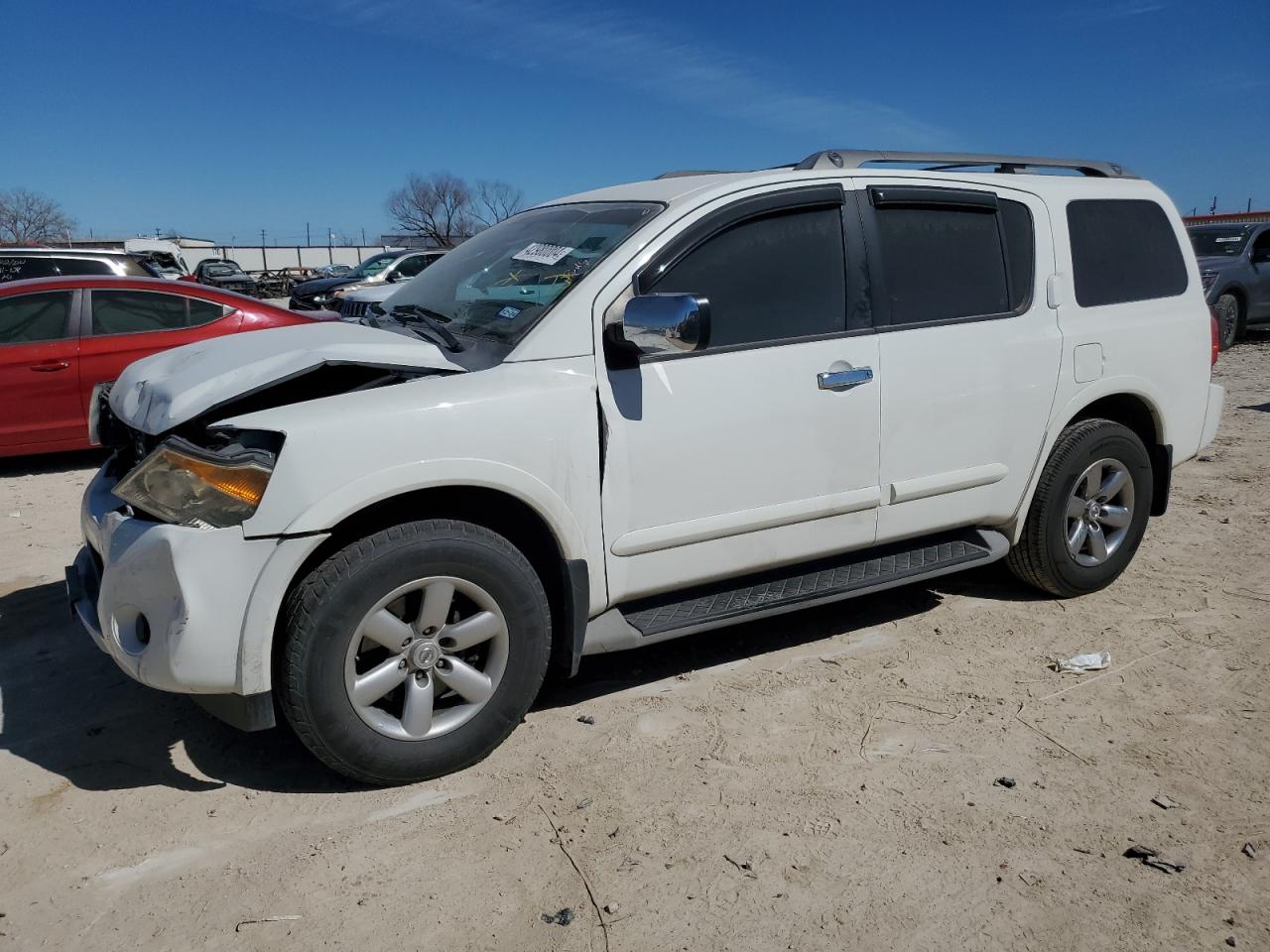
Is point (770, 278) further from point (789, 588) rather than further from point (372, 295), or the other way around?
point (372, 295)

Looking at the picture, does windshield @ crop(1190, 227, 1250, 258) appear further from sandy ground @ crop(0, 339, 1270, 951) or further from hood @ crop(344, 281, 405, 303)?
sandy ground @ crop(0, 339, 1270, 951)

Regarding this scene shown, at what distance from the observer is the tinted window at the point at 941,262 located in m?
3.85

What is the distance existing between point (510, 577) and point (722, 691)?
1096mm

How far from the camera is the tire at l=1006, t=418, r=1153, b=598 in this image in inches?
→ 171

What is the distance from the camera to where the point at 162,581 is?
2.73 m

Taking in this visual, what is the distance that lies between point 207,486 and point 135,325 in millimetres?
5639

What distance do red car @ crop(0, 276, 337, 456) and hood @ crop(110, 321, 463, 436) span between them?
3.98m

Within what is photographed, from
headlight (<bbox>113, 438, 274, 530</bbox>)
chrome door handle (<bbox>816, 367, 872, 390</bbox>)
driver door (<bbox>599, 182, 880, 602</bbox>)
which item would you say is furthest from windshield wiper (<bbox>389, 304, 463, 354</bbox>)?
chrome door handle (<bbox>816, 367, 872, 390</bbox>)

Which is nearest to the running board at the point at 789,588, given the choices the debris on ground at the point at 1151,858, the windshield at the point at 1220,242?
the debris on ground at the point at 1151,858

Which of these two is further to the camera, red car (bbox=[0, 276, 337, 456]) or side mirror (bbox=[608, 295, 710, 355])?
red car (bbox=[0, 276, 337, 456])

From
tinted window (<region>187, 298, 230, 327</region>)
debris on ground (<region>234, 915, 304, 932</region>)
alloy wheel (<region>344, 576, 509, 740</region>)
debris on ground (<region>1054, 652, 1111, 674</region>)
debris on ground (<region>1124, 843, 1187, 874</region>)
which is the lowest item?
debris on ground (<region>234, 915, 304, 932</region>)

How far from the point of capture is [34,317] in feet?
24.1

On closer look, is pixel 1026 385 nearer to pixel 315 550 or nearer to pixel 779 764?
pixel 779 764

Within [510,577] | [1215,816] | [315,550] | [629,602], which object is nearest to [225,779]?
[315,550]
